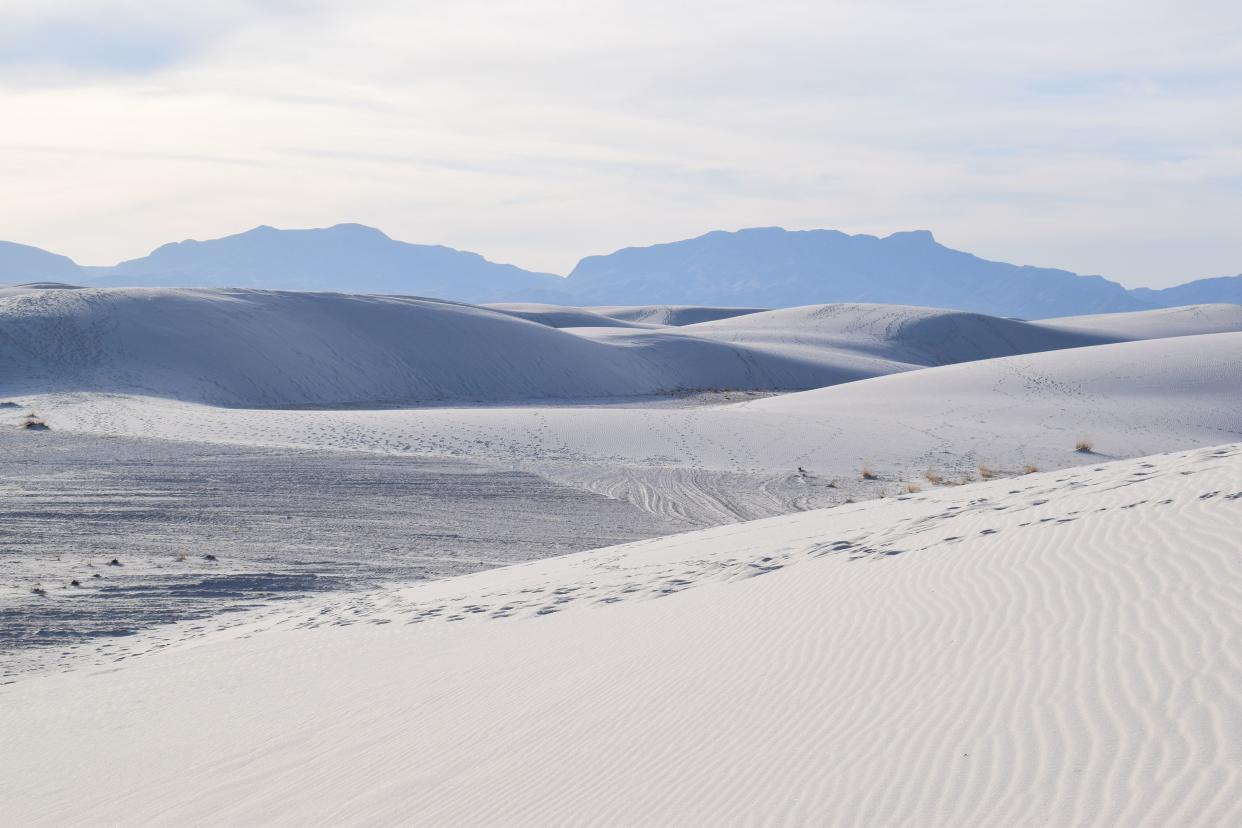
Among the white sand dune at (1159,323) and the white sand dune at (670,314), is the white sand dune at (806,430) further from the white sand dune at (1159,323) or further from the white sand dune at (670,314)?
the white sand dune at (670,314)

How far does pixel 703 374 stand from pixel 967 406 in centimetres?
2927

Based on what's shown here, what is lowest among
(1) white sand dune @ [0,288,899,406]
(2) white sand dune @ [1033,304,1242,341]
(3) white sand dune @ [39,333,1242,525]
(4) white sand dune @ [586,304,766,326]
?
(3) white sand dune @ [39,333,1242,525]

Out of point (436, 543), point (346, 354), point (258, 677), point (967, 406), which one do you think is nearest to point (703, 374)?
point (346, 354)

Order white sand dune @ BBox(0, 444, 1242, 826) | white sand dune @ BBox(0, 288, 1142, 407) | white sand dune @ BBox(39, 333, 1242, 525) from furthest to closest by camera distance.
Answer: white sand dune @ BBox(0, 288, 1142, 407)
white sand dune @ BBox(39, 333, 1242, 525)
white sand dune @ BBox(0, 444, 1242, 826)

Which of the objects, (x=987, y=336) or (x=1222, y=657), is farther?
(x=987, y=336)

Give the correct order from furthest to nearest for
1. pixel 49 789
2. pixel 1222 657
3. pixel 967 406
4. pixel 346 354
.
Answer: pixel 346 354
pixel 967 406
pixel 49 789
pixel 1222 657

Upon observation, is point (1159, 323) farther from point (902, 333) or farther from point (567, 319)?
point (567, 319)

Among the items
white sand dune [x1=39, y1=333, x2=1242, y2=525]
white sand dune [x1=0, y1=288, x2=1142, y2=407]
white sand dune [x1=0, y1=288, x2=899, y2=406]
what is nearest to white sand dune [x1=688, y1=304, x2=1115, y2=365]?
white sand dune [x1=0, y1=288, x2=1142, y2=407]

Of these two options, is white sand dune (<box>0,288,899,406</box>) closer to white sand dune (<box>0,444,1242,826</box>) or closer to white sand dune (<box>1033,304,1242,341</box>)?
white sand dune (<box>0,444,1242,826</box>)

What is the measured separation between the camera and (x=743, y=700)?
5.29 meters

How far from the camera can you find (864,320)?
84.2m

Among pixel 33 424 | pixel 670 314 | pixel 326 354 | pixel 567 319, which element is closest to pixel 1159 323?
pixel 670 314

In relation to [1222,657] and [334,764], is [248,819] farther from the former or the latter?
[1222,657]

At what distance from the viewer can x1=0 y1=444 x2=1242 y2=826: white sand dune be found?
12.8 feet
